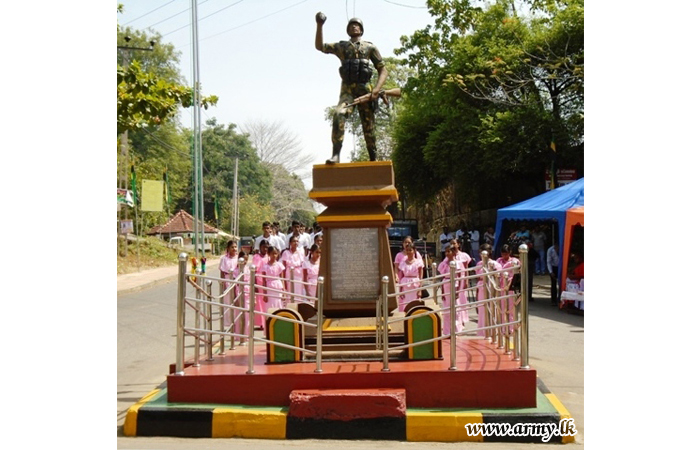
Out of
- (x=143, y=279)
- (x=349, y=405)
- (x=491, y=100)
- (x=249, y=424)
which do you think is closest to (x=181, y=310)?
(x=249, y=424)

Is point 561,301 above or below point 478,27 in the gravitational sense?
below

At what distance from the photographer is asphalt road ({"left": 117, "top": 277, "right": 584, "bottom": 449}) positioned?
5.55m

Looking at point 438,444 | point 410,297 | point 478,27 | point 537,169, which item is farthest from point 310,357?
point 478,27

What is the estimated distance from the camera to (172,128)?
46.7 metres

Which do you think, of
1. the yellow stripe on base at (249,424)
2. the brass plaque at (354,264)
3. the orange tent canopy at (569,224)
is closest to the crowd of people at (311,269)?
the orange tent canopy at (569,224)

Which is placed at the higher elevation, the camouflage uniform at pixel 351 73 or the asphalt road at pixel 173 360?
the camouflage uniform at pixel 351 73

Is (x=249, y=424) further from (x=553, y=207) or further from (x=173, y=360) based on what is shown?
(x=553, y=207)

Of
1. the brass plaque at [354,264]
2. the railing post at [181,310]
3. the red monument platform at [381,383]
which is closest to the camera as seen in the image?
the red monument platform at [381,383]

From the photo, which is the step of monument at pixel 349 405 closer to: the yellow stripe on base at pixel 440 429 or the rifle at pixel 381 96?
the yellow stripe on base at pixel 440 429

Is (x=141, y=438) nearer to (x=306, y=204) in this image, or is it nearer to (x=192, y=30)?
(x=192, y=30)

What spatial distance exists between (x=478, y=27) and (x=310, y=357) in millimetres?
18801

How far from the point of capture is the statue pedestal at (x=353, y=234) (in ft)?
24.0

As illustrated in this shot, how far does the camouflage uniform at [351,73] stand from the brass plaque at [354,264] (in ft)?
3.15

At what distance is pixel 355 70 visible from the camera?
25.4 feet
